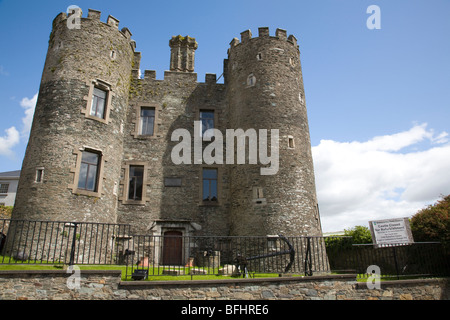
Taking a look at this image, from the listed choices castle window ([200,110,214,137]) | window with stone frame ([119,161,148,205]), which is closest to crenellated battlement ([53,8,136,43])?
castle window ([200,110,214,137])

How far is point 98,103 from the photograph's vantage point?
16375 mm

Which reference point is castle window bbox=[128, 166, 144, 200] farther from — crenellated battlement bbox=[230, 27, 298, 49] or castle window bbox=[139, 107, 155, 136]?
crenellated battlement bbox=[230, 27, 298, 49]

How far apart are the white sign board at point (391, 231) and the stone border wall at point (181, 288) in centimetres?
265

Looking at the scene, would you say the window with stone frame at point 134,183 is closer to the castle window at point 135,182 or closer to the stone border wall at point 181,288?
the castle window at point 135,182

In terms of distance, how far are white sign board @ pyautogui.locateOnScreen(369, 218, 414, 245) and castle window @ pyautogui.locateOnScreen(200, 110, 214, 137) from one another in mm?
10529

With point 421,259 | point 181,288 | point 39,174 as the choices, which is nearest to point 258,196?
point 421,259

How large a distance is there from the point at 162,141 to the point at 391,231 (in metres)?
12.4

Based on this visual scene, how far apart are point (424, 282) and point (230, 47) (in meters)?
16.3

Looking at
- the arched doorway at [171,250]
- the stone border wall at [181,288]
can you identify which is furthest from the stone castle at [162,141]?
the stone border wall at [181,288]

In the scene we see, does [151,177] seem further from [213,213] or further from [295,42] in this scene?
[295,42]

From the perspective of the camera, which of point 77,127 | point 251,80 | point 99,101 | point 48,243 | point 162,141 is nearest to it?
point 48,243

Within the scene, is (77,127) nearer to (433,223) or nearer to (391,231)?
(391,231)
